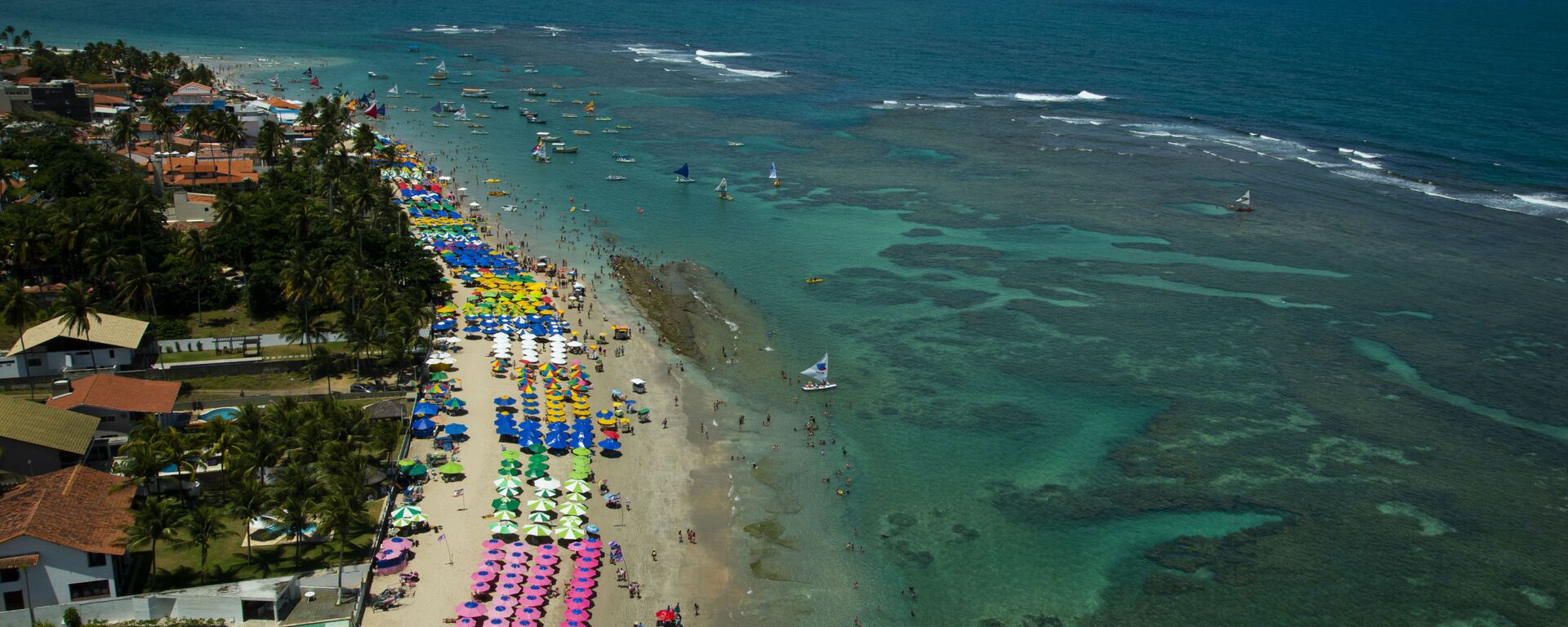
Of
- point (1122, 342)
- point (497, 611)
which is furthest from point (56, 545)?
point (1122, 342)

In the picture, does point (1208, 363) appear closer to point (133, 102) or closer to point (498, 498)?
point (498, 498)

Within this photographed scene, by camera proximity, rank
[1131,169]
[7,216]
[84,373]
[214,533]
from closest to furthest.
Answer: [214,533]
[84,373]
[7,216]
[1131,169]

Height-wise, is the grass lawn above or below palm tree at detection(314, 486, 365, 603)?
below

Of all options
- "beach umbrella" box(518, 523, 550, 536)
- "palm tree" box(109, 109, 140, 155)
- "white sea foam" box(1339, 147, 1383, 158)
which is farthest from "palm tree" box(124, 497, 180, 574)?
"white sea foam" box(1339, 147, 1383, 158)

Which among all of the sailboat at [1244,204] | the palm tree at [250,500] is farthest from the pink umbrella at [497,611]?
the sailboat at [1244,204]

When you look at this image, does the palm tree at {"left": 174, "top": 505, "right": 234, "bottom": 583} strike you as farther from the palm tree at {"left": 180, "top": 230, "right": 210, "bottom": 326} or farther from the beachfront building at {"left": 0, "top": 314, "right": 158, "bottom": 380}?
→ the palm tree at {"left": 180, "top": 230, "right": 210, "bottom": 326}

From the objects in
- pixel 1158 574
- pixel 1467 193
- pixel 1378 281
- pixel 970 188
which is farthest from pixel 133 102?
pixel 1467 193
